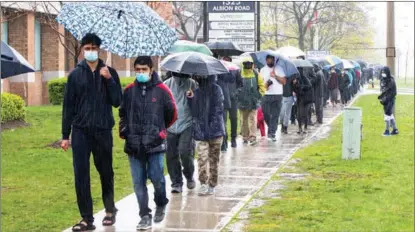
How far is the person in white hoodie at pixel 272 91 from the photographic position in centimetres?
1691

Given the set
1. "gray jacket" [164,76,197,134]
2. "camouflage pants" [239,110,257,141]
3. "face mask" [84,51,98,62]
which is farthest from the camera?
"camouflage pants" [239,110,257,141]

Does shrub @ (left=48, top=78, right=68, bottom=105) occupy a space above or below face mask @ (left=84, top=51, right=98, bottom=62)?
below

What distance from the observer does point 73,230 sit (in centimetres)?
800

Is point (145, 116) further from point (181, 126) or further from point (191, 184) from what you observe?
point (191, 184)

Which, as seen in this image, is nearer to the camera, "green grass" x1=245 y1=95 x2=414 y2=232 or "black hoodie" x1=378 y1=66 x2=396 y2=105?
"green grass" x1=245 y1=95 x2=414 y2=232

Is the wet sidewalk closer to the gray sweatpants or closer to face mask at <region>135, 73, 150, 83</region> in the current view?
face mask at <region>135, 73, 150, 83</region>

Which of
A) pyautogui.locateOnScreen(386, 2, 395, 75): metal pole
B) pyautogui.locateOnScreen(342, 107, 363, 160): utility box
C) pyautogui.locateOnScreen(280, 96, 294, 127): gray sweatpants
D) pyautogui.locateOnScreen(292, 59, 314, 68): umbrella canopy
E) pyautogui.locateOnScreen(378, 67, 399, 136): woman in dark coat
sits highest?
pyautogui.locateOnScreen(386, 2, 395, 75): metal pole

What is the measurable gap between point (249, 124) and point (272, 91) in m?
1.18

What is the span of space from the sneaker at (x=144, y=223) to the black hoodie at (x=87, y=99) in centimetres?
102

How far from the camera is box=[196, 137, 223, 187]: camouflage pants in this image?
397 inches

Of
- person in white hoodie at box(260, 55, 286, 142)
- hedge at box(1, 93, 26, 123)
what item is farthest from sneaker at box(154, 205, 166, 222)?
hedge at box(1, 93, 26, 123)

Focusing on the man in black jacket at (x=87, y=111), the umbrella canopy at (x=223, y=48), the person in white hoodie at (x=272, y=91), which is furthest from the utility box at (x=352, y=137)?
the man in black jacket at (x=87, y=111)

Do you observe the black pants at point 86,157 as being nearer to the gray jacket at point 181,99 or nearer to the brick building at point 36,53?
the gray jacket at point 181,99

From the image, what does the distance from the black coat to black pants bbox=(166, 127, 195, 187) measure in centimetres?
174
